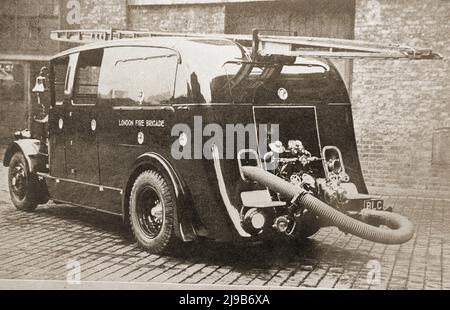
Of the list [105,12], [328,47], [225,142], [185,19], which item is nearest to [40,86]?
[105,12]

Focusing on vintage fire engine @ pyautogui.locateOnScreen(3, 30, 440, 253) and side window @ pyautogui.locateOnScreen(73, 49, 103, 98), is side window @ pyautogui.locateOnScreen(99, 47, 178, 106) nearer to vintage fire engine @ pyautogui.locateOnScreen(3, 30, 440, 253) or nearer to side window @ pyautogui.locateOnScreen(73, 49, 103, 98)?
vintage fire engine @ pyautogui.locateOnScreen(3, 30, 440, 253)

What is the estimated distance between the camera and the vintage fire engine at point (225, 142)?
228 inches

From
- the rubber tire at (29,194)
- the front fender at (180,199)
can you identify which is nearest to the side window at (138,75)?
the front fender at (180,199)

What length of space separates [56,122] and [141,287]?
302 centimetres

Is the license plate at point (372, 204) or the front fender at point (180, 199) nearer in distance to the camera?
the front fender at point (180, 199)

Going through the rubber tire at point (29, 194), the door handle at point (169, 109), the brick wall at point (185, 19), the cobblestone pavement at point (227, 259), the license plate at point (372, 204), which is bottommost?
the cobblestone pavement at point (227, 259)

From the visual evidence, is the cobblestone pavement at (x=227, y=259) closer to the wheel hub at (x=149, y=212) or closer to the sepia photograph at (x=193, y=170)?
the sepia photograph at (x=193, y=170)

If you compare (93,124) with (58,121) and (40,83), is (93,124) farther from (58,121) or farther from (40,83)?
(40,83)

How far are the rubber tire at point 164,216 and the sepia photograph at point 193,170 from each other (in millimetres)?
19

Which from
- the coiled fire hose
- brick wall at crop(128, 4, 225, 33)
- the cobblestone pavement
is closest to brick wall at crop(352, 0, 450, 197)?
the cobblestone pavement

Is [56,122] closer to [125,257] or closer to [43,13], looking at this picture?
[43,13]

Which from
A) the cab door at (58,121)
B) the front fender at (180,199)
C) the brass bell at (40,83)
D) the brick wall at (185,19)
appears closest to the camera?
the front fender at (180,199)

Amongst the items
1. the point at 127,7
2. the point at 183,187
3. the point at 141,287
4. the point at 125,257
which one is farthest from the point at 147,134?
the point at 127,7

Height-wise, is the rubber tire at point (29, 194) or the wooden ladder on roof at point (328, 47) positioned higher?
the wooden ladder on roof at point (328, 47)
